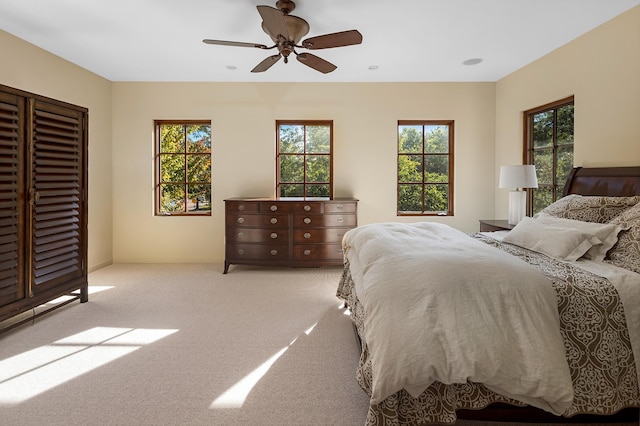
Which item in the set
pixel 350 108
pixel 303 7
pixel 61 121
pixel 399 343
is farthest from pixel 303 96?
pixel 399 343

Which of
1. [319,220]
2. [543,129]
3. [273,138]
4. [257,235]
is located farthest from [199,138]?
[543,129]

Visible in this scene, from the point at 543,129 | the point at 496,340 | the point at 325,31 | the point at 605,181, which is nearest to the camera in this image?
the point at 496,340

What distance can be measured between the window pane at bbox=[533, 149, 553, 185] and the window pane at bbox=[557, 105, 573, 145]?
24 cm

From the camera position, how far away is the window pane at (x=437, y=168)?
531 centimetres

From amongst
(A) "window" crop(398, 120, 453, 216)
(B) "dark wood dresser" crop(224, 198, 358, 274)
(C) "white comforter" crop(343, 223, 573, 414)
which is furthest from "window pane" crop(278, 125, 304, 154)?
(C) "white comforter" crop(343, 223, 573, 414)

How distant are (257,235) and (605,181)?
A: 3638mm

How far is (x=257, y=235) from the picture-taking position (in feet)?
15.3

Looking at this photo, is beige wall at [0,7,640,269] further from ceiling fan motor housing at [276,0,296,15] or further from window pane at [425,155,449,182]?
ceiling fan motor housing at [276,0,296,15]

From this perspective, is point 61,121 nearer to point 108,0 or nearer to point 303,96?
point 108,0

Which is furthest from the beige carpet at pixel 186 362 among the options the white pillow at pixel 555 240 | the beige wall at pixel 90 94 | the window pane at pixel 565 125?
the window pane at pixel 565 125

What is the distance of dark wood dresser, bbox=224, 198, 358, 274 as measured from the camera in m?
4.64

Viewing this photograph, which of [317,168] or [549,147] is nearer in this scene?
[549,147]

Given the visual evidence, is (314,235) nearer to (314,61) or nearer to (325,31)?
(314,61)

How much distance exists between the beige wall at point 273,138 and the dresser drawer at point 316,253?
847mm
